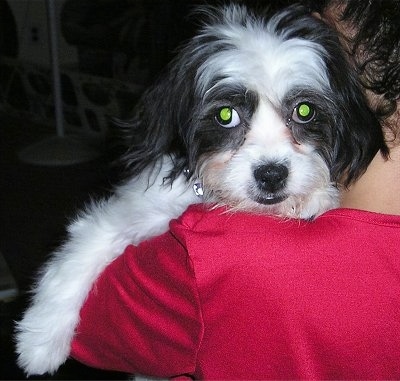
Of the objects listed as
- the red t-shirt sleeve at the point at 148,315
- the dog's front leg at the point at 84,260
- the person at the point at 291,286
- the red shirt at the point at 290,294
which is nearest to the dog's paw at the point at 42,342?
the dog's front leg at the point at 84,260

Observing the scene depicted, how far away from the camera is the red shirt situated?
106 cm

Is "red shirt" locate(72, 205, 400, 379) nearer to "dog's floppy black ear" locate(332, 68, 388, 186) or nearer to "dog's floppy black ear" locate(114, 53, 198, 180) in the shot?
"dog's floppy black ear" locate(332, 68, 388, 186)

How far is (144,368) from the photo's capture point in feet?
4.30

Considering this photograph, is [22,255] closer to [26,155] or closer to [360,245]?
[26,155]

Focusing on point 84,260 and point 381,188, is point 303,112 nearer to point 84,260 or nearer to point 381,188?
point 381,188

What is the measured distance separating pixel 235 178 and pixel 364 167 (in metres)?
0.29

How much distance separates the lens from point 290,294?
3.45 ft

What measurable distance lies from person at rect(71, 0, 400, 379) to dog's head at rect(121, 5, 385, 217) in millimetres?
187

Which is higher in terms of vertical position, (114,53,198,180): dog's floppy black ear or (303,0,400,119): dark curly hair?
(303,0,400,119): dark curly hair

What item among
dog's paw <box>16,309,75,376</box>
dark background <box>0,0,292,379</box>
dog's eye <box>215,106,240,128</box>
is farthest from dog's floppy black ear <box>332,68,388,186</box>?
dark background <box>0,0,292,379</box>

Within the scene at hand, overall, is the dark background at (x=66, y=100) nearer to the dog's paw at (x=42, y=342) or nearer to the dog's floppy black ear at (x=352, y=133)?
the dog's paw at (x=42, y=342)

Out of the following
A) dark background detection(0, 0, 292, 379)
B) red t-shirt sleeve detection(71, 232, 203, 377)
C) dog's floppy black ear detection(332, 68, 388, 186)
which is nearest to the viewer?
red t-shirt sleeve detection(71, 232, 203, 377)

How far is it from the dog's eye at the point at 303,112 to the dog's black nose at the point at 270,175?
0.12 m

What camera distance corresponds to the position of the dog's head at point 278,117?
1.40 m
